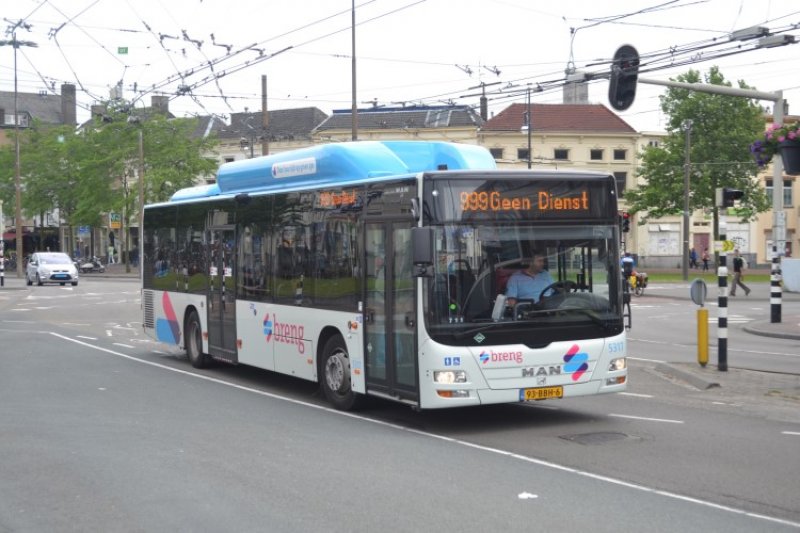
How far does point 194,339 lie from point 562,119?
59729mm

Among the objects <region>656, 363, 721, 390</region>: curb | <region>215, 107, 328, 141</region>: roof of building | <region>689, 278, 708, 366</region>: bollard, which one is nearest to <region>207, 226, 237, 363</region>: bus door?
<region>656, 363, 721, 390</region>: curb

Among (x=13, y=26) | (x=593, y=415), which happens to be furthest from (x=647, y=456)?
(x=13, y=26)

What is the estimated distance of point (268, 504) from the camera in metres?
7.12

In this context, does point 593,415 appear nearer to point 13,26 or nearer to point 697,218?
point 13,26

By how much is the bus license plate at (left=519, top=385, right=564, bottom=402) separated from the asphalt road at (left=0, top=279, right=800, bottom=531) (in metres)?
0.35

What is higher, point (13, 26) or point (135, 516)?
point (13, 26)

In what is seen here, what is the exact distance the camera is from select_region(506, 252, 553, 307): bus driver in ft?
33.3

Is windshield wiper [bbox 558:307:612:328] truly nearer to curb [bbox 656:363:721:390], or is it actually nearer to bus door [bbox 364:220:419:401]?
bus door [bbox 364:220:419:401]

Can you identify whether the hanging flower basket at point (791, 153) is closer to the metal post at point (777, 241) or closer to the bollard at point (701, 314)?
the bollard at point (701, 314)

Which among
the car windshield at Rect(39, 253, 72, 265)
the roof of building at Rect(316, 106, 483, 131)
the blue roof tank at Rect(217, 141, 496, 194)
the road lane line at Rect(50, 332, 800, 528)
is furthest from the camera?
the roof of building at Rect(316, 106, 483, 131)

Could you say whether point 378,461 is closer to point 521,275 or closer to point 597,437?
point 597,437

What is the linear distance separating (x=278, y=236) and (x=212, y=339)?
9.75 ft

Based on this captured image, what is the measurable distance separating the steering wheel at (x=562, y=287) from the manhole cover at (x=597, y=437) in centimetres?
144

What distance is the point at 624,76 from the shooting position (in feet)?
58.1
